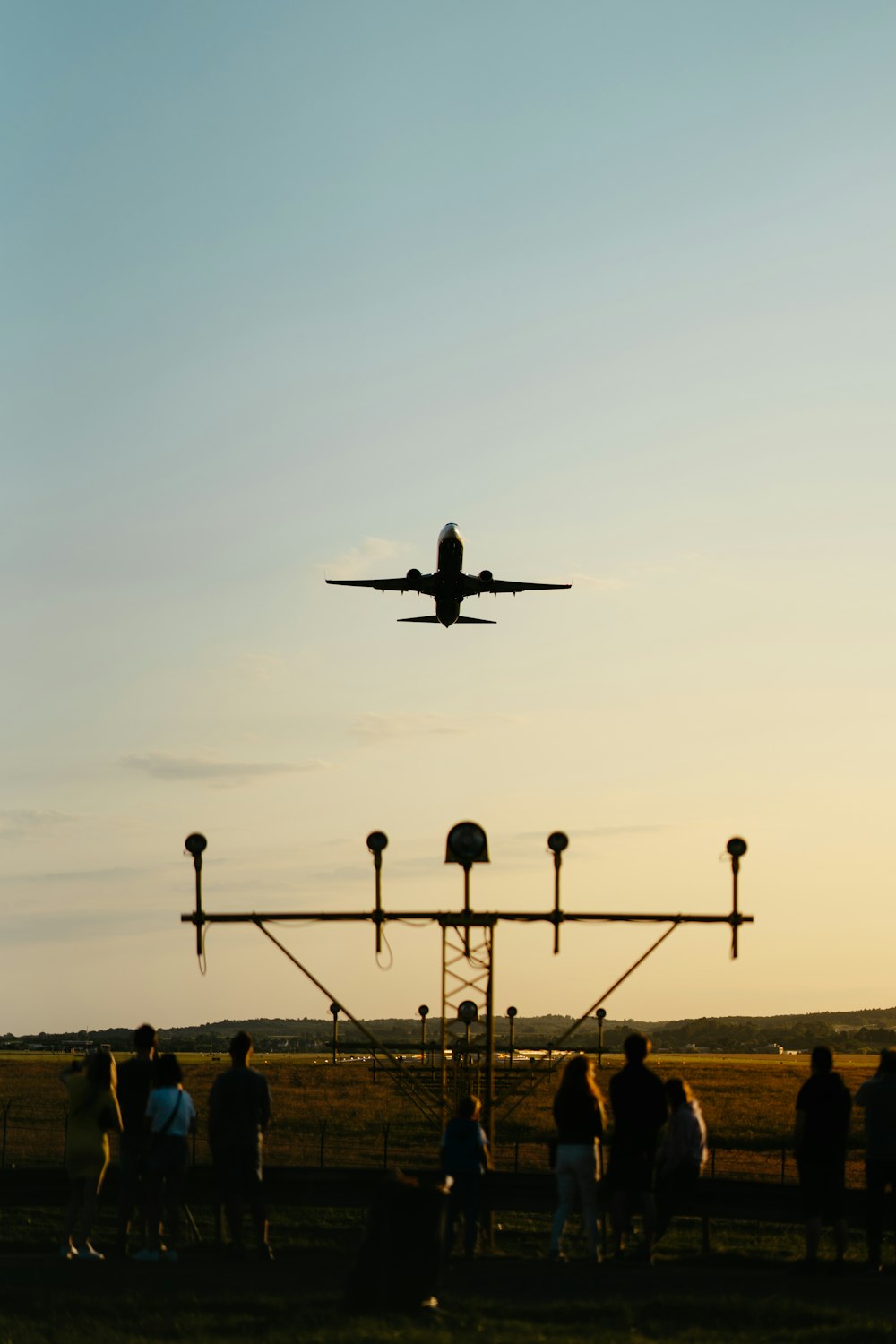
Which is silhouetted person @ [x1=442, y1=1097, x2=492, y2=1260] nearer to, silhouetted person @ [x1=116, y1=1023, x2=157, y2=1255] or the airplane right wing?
silhouetted person @ [x1=116, y1=1023, x2=157, y2=1255]

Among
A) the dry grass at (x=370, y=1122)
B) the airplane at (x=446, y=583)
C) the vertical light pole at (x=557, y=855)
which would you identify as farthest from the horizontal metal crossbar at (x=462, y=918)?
the airplane at (x=446, y=583)

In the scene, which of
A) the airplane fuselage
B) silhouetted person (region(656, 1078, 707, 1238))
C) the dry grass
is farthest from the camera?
the airplane fuselage

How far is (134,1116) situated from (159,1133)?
53 centimetres

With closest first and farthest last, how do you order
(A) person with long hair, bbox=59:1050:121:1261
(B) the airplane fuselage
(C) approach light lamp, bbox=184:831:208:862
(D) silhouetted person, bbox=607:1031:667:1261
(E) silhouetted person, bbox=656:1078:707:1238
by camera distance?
(D) silhouetted person, bbox=607:1031:667:1261 < (A) person with long hair, bbox=59:1050:121:1261 < (E) silhouetted person, bbox=656:1078:707:1238 < (C) approach light lamp, bbox=184:831:208:862 < (B) the airplane fuselage

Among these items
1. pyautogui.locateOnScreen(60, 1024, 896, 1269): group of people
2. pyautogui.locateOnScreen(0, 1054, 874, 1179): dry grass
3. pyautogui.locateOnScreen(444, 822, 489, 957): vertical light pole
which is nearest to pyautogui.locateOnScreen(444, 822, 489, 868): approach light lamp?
pyautogui.locateOnScreen(444, 822, 489, 957): vertical light pole

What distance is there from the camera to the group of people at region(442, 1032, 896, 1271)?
1605 centimetres

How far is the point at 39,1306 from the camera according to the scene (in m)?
13.7

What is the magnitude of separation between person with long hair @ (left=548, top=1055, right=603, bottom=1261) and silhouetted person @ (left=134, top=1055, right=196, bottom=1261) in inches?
139

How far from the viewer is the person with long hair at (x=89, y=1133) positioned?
16.2 meters

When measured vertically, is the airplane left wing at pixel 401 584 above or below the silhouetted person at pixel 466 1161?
above

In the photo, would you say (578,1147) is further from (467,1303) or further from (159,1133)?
(159,1133)

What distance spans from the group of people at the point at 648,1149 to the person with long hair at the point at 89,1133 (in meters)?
3.26

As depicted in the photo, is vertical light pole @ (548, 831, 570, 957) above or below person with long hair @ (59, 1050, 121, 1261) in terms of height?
above

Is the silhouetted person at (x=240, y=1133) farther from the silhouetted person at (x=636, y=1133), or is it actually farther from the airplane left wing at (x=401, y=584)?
the airplane left wing at (x=401, y=584)
